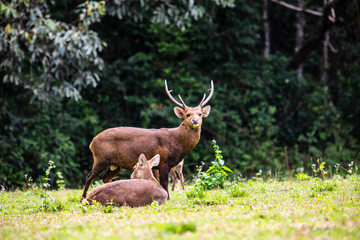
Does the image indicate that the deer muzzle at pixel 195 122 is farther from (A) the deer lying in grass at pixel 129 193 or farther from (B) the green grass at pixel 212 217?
(A) the deer lying in grass at pixel 129 193

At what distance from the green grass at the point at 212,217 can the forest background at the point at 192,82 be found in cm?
619

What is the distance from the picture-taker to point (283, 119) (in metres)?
18.7

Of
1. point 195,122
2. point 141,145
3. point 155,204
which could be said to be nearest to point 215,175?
point 195,122

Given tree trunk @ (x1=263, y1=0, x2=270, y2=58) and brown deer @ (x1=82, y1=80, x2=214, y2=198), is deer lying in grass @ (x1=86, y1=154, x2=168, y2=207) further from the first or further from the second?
tree trunk @ (x1=263, y1=0, x2=270, y2=58)

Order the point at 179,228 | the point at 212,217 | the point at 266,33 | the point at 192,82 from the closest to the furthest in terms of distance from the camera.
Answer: the point at 179,228 < the point at 212,217 < the point at 192,82 < the point at 266,33

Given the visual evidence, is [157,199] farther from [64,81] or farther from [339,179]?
[64,81]

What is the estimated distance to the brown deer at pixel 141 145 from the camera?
8219mm

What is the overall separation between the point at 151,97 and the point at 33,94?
4449 millimetres

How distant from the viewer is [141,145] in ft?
27.4

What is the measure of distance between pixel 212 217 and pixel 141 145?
3.27 metres

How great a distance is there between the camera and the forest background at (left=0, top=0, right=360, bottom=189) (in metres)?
13.6

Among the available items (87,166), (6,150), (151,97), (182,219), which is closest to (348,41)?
(151,97)

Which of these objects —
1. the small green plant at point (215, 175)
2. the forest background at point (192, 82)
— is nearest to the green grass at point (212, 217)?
the small green plant at point (215, 175)

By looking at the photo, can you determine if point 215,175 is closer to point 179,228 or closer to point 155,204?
point 155,204
